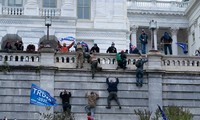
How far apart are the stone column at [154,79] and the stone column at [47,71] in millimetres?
5823

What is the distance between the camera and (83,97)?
36.0 meters

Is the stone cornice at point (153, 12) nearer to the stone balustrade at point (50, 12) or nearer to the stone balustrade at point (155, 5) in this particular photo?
the stone balustrade at point (155, 5)

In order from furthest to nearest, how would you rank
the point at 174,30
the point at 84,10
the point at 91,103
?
the point at 174,30, the point at 84,10, the point at 91,103

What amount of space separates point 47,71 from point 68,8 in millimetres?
15406

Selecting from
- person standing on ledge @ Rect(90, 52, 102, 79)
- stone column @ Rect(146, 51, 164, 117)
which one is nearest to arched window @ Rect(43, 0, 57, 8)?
person standing on ledge @ Rect(90, 52, 102, 79)

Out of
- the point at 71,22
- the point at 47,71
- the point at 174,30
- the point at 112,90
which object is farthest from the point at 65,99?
the point at 174,30

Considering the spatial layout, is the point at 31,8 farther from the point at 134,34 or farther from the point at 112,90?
the point at 134,34

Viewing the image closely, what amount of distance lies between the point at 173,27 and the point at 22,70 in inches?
1525

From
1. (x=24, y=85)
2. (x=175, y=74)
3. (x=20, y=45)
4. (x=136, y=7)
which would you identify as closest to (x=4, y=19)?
(x=20, y=45)

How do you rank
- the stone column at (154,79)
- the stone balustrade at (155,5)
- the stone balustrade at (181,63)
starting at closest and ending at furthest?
the stone column at (154,79) < the stone balustrade at (181,63) < the stone balustrade at (155,5)

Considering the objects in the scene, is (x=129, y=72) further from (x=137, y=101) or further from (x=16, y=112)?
(x=16, y=112)

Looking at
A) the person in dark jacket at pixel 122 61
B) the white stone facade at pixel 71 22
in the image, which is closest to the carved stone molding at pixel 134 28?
the white stone facade at pixel 71 22

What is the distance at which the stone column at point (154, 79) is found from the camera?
36.4 metres

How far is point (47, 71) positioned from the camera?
119ft
